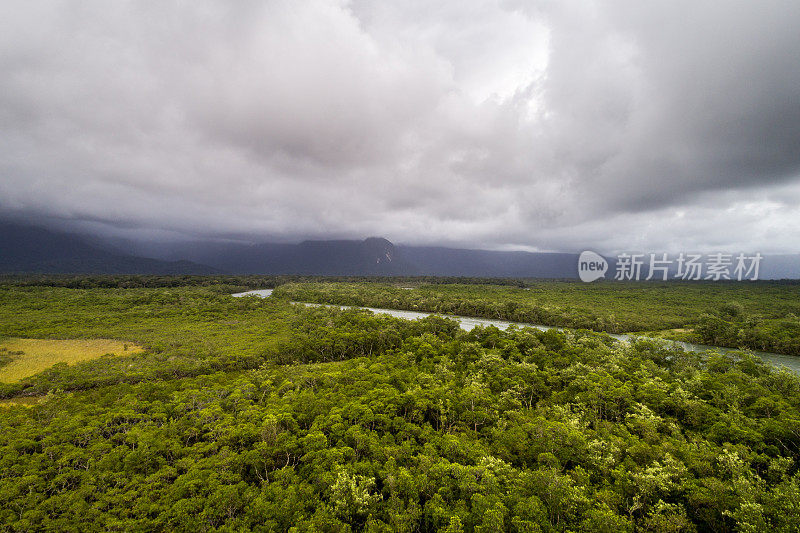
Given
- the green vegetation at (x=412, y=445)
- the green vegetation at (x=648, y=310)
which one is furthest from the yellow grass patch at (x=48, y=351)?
the green vegetation at (x=648, y=310)

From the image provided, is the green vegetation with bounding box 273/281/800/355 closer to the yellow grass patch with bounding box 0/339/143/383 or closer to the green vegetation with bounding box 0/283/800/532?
the green vegetation with bounding box 0/283/800/532

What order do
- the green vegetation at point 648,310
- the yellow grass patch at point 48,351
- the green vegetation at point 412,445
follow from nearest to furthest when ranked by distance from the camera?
the green vegetation at point 412,445, the yellow grass patch at point 48,351, the green vegetation at point 648,310

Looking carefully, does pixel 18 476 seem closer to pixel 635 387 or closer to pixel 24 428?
pixel 24 428

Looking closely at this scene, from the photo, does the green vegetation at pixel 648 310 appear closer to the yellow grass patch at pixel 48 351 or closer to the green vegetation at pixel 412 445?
the green vegetation at pixel 412 445

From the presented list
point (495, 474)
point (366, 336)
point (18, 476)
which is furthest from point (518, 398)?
point (18, 476)

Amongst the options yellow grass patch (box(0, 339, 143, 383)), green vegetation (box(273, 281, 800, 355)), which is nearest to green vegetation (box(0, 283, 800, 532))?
yellow grass patch (box(0, 339, 143, 383))

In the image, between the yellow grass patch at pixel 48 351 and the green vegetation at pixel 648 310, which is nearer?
the yellow grass patch at pixel 48 351
